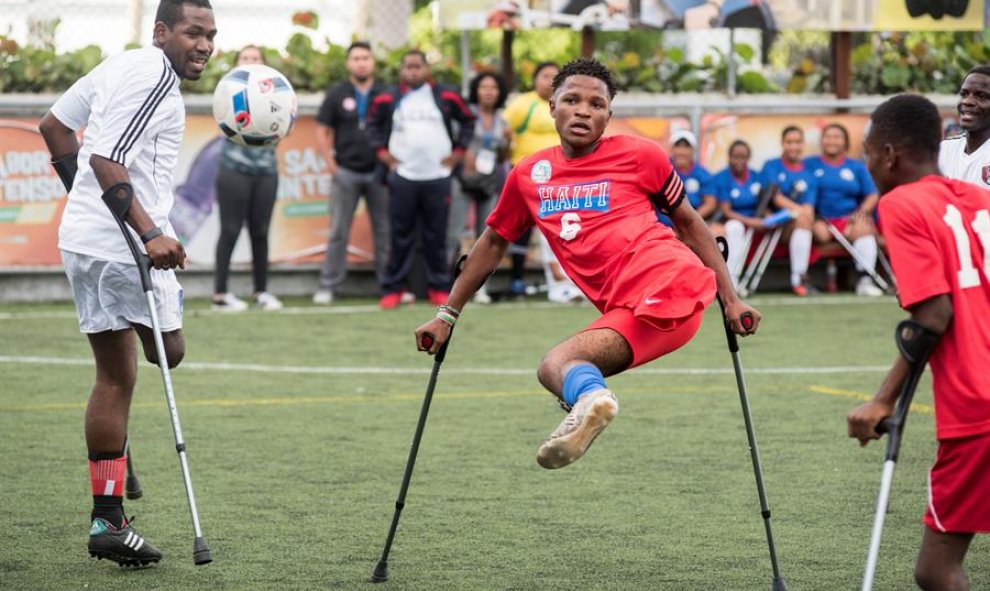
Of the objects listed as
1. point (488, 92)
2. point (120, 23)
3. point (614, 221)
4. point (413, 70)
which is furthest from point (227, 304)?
point (614, 221)

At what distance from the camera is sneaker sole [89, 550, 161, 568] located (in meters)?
6.15

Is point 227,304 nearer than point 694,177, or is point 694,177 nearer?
point 227,304

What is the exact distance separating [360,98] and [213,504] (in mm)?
8959

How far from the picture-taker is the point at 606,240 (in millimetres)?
6070

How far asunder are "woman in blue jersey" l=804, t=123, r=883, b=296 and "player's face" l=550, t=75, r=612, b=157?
10952mm

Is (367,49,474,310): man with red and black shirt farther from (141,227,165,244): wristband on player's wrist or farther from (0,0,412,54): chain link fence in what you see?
(141,227,165,244): wristband on player's wrist

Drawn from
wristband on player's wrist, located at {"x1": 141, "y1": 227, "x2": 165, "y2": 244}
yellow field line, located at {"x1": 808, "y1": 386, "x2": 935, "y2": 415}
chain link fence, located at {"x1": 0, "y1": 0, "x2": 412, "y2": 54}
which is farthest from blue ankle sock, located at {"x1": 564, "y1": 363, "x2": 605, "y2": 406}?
chain link fence, located at {"x1": 0, "y1": 0, "x2": 412, "y2": 54}

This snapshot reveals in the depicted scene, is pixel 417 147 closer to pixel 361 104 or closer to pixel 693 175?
pixel 361 104

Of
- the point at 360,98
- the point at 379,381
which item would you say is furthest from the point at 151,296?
the point at 360,98

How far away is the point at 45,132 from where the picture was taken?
21.3 feet

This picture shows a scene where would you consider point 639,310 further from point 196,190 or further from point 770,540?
point 196,190

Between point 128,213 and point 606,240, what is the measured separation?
5.87 feet

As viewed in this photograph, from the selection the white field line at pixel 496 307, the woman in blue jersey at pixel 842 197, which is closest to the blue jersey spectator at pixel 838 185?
the woman in blue jersey at pixel 842 197

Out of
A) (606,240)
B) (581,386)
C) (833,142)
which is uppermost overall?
(606,240)
